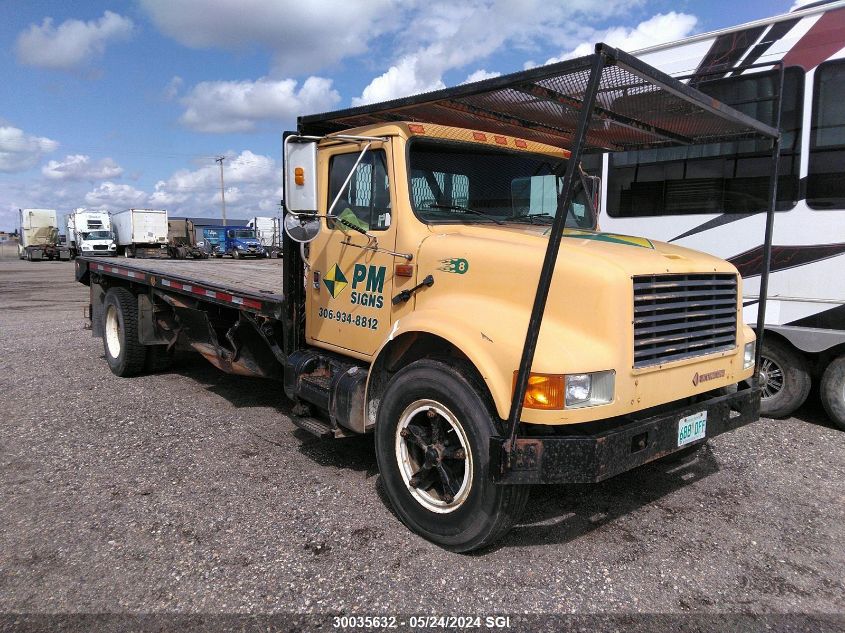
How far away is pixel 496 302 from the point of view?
3361 mm

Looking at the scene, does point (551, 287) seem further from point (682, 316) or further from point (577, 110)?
point (577, 110)

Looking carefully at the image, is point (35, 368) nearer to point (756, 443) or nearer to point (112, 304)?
point (112, 304)

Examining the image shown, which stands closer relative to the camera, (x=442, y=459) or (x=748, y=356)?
(x=442, y=459)

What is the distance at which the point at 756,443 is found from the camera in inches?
208

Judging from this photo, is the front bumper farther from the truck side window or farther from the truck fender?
the truck side window

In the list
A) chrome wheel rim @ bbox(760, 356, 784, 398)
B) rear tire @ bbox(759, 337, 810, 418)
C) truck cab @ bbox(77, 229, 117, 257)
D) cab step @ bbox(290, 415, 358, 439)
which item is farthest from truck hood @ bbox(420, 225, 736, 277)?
truck cab @ bbox(77, 229, 117, 257)

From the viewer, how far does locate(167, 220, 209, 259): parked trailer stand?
38906 millimetres

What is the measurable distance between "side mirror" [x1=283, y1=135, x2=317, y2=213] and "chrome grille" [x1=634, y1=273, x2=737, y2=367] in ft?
6.43

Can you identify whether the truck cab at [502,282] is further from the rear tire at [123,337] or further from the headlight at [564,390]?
the rear tire at [123,337]

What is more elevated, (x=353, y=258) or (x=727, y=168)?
(x=727, y=168)

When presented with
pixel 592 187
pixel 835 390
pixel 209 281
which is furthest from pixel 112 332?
pixel 835 390

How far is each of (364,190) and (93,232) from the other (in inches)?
1669

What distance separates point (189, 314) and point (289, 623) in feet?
14.5

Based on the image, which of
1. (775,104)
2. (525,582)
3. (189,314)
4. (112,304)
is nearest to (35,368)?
(112,304)
